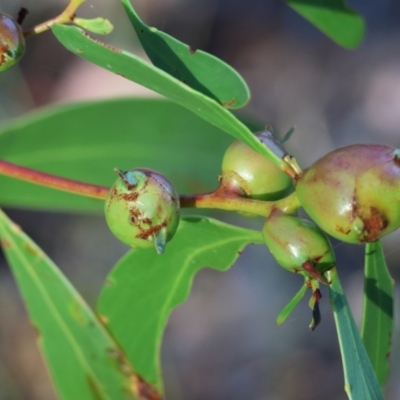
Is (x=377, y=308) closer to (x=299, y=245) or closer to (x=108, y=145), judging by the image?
(x=299, y=245)

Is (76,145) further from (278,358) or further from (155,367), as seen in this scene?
(278,358)

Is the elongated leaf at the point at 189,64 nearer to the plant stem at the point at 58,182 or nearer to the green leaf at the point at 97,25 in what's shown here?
the green leaf at the point at 97,25

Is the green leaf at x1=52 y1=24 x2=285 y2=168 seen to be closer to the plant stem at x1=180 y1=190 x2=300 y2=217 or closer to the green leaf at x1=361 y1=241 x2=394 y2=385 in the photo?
the plant stem at x1=180 y1=190 x2=300 y2=217

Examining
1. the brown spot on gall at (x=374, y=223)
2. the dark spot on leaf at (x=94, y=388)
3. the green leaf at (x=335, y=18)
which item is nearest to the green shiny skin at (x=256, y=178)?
the brown spot on gall at (x=374, y=223)

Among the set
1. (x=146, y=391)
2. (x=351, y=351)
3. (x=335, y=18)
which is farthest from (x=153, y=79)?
(x=146, y=391)

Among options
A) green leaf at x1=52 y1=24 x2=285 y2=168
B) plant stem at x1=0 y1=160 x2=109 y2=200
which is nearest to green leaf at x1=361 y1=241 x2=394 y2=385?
green leaf at x1=52 y1=24 x2=285 y2=168

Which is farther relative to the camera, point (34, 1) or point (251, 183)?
point (34, 1)

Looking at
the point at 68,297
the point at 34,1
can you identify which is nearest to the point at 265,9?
the point at 34,1
